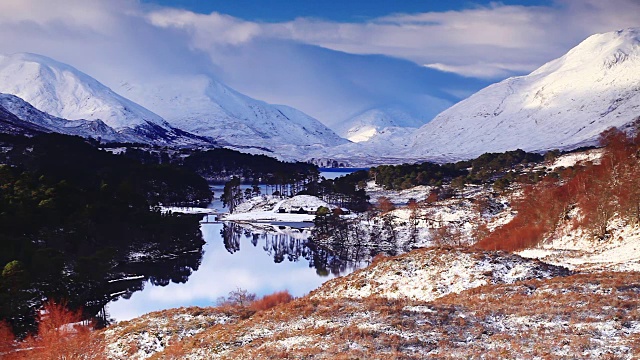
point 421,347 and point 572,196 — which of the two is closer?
point 421,347

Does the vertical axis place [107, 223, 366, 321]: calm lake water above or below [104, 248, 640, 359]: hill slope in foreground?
below

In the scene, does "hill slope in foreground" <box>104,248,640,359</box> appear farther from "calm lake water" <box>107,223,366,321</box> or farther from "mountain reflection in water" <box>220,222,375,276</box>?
"mountain reflection in water" <box>220,222,375,276</box>

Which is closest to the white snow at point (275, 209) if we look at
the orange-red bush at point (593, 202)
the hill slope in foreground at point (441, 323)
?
the orange-red bush at point (593, 202)

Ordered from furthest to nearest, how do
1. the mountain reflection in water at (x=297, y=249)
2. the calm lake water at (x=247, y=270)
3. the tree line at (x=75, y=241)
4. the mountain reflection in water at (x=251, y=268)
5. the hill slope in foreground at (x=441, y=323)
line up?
the mountain reflection in water at (x=297, y=249) < the mountain reflection in water at (x=251, y=268) < the calm lake water at (x=247, y=270) < the tree line at (x=75, y=241) < the hill slope in foreground at (x=441, y=323)

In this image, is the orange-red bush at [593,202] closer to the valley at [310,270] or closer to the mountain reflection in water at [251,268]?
the valley at [310,270]

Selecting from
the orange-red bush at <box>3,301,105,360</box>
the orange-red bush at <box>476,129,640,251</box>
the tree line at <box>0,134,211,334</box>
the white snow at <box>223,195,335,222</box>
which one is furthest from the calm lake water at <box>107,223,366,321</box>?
the orange-red bush at <box>476,129,640,251</box>

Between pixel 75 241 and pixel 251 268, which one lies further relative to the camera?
pixel 251 268

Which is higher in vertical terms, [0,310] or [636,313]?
[636,313]

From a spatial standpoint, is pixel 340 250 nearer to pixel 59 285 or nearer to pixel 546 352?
pixel 59 285

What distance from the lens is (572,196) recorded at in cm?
6031

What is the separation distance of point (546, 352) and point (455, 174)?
17544 centimetres

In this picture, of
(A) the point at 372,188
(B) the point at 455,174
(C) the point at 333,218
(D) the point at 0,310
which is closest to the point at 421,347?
(D) the point at 0,310

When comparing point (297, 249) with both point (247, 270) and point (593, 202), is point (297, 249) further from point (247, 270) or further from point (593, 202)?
point (593, 202)

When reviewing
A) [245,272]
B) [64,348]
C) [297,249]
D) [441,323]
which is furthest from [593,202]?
[297,249]
